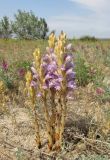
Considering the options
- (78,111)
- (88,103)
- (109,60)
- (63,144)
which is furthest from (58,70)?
(109,60)

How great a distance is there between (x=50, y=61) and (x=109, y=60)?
6291mm

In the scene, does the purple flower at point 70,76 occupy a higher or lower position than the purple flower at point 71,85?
Result: higher

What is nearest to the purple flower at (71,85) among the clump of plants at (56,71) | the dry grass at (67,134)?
the clump of plants at (56,71)

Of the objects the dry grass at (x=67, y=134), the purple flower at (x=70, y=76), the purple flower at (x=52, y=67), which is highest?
the purple flower at (x=52, y=67)

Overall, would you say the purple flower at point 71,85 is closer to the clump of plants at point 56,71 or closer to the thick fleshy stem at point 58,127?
the clump of plants at point 56,71

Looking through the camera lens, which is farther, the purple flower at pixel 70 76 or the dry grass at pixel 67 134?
the dry grass at pixel 67 134

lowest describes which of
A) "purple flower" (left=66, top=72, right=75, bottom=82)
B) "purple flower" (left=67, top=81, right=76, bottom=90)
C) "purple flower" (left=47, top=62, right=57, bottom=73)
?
"purple flower" (left=67, top=81, right=76, bottom=90)

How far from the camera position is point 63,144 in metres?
4.38

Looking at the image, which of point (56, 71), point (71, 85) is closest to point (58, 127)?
point (71, 85)

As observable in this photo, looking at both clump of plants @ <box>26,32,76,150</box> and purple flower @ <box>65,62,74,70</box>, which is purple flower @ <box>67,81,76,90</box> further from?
purple flower @ <box>65,62,74,70</box>

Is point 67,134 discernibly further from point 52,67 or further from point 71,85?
point 52,67

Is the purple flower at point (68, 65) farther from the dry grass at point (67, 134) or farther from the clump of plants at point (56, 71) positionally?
the dry grass at point (67, 134)

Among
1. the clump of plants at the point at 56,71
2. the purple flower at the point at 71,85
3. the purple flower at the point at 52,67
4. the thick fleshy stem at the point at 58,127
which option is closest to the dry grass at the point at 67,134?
the thick fleshy stem at the point at 58,127

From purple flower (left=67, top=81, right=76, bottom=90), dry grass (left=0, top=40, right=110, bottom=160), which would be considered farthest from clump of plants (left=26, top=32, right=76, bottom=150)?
dry grass (left=0, top=40, right=110, bottom=160)
